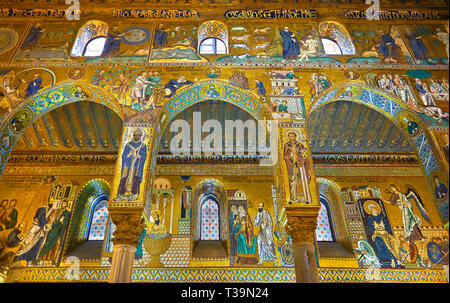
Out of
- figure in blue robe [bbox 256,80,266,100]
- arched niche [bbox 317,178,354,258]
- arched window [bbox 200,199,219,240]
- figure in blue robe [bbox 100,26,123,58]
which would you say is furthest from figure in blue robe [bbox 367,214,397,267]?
figure in blue robe [bbox 100,26,123,58]

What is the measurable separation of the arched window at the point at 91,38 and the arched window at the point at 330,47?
20.7 feet

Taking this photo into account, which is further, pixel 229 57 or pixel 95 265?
pixel 95 265

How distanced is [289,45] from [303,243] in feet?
17.3

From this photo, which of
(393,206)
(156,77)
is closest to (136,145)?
(156,77)

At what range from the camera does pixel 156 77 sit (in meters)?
8.07

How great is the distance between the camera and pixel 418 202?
10531 millimetres

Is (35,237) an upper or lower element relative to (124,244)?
upper

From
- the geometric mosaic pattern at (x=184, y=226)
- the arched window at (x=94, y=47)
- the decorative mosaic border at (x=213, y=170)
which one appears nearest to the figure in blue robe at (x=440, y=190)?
the decorative mosaic border at (x=213, y=170)

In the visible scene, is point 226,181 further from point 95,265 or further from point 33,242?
point 33,242

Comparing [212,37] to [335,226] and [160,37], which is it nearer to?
[160,37]

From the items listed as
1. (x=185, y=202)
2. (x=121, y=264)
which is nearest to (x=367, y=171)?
(x=185, y=202)

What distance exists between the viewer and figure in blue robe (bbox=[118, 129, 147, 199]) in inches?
258
